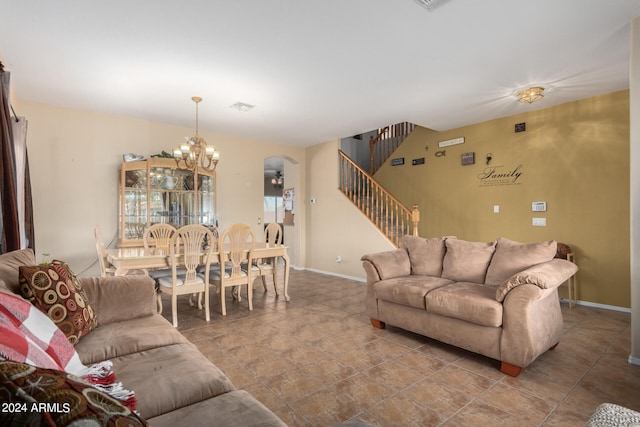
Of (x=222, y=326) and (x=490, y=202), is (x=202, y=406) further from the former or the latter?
(x=490, y=202)

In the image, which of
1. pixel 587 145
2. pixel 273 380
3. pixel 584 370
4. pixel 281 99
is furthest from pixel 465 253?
pixel 281 99

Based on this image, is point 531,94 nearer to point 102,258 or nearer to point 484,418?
point 484,418

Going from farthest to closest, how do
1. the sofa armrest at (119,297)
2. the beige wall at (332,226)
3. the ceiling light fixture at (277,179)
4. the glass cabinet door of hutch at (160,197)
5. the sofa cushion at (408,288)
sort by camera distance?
1. the ceiling light fixture at (277,179)
2. the beige wall at (332,226)
3. the glass cabinet door of hutch at (160,197)
4. the sofa cushion at (408,288)
5. the sofa armrest at (119,297)

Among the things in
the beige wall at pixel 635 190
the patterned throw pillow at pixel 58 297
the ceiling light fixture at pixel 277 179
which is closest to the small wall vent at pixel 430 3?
the beige wall at pixel 635 190

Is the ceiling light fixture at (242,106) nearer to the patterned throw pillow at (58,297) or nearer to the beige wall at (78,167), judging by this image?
the beige wall at (78,167)

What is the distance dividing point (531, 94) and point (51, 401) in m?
4.96

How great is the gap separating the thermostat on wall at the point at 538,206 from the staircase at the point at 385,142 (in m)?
3.04

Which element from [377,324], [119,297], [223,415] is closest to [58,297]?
[119,297]

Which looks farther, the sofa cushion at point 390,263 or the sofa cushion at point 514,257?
the sofa cushion at point 390,263

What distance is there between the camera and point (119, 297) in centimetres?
224

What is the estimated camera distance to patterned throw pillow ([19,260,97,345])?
65.4 inches

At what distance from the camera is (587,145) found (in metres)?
4.38

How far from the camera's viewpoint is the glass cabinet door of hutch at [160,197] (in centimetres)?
491

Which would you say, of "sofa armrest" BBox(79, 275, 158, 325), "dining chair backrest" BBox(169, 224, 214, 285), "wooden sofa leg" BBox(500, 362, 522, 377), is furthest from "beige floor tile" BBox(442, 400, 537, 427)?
"dining chair backrest" BBox(169, 224, 214, 285)
